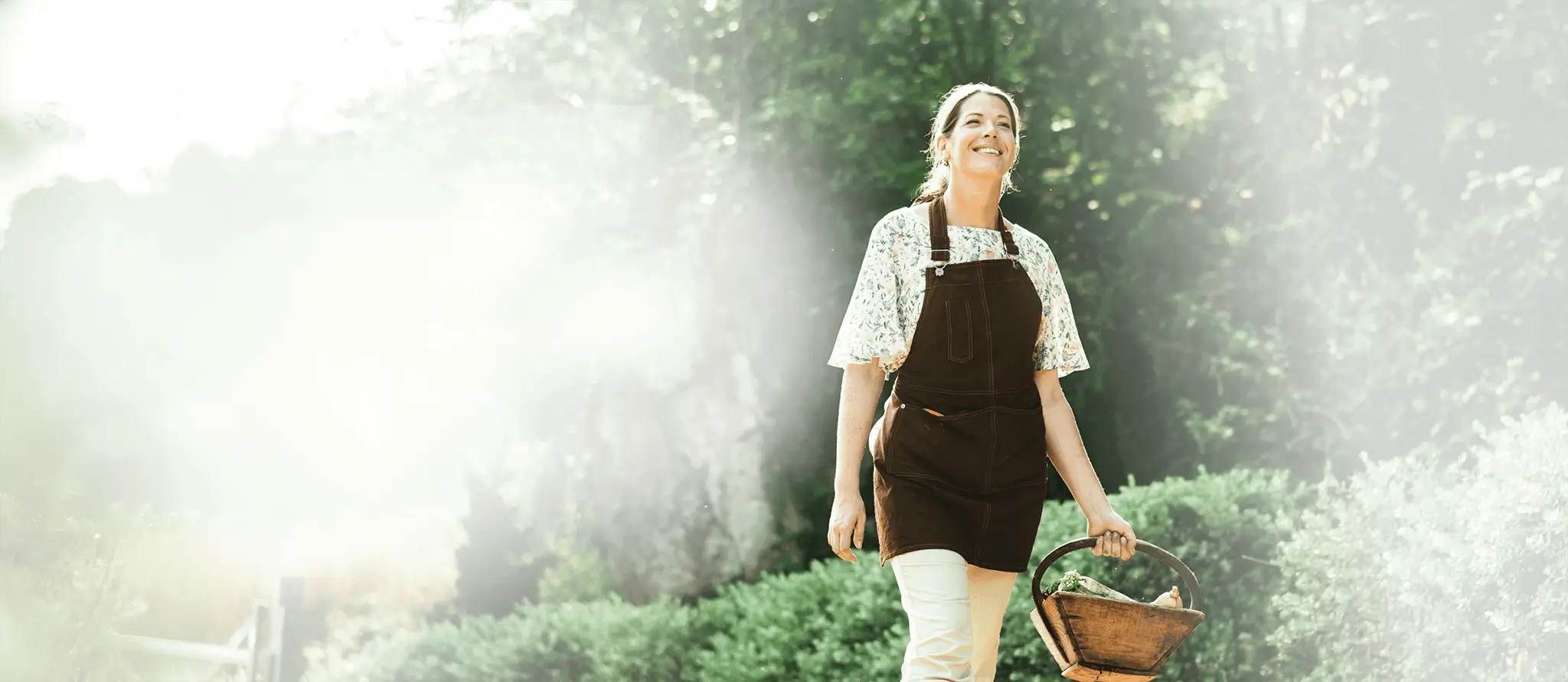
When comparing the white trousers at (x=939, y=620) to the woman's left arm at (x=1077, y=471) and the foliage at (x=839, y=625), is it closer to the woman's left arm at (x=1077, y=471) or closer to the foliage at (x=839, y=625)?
the woman's left arm at (x=1077, y=471)

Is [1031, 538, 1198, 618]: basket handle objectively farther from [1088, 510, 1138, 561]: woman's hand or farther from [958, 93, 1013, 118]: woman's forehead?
[958, 93, 1013, 118]: woman's forehead

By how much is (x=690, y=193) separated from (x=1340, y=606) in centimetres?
526

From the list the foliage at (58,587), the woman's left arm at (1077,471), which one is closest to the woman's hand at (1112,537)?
the woman's left arm at (1077,471)

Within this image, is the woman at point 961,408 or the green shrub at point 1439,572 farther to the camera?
the green shrub at point 1439,572

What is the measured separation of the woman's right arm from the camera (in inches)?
118

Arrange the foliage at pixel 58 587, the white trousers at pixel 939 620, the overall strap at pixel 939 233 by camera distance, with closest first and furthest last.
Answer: the white trousers at pixel 939 620
the overall strap at pixel 939 233
the foliage at pixel 58 587

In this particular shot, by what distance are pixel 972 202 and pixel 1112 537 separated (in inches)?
31.1

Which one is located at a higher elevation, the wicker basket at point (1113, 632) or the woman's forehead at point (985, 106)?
the woman's forehead at point (985, 106)

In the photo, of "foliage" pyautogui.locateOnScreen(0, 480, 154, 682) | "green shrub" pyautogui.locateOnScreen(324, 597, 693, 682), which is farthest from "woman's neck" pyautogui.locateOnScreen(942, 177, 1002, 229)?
"foliage" pyautogui.locateOnScreen(0, 480, 154, 682)

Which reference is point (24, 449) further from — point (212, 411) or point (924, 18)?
point (924, 18)

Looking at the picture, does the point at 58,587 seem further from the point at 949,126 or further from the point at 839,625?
the point at 949,126

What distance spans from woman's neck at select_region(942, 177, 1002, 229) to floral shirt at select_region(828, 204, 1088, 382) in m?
0.03

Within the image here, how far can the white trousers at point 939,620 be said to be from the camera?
9.32 feet

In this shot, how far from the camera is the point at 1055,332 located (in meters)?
3.26
